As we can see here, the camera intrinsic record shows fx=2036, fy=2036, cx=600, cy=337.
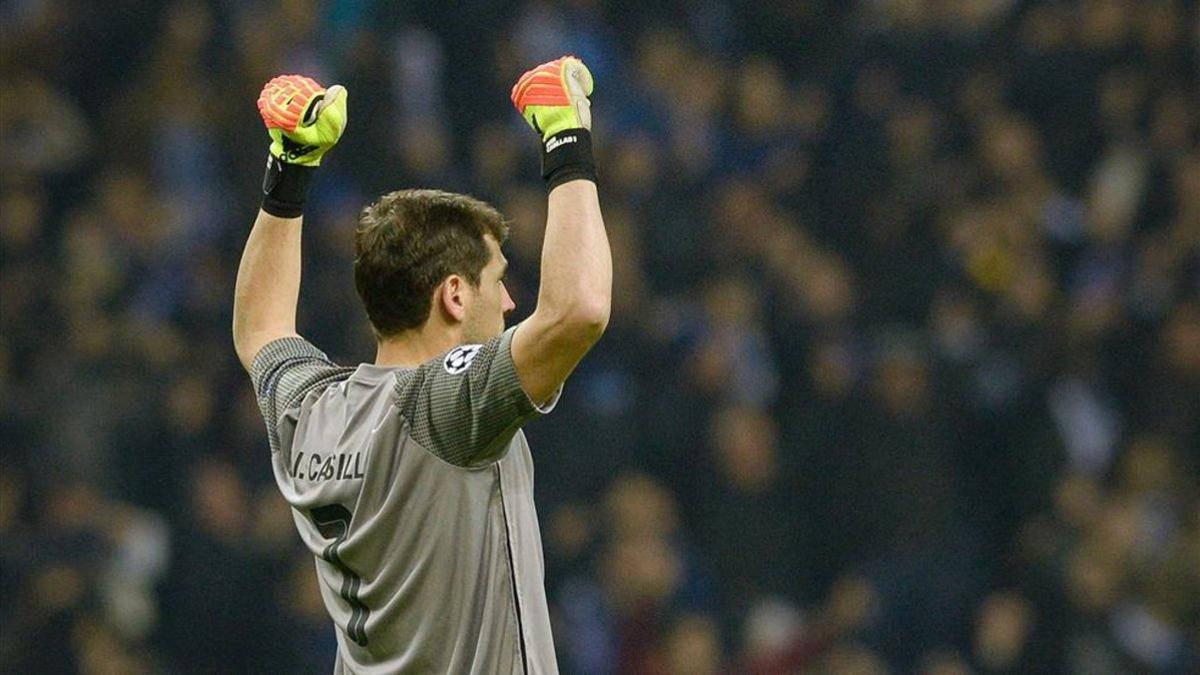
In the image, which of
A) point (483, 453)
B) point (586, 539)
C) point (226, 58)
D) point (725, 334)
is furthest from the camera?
point (226, 58)

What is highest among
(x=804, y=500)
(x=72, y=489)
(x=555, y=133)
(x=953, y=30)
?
(x=953, y=30)

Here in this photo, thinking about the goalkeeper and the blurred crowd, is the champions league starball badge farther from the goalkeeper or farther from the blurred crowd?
the blurred crowd

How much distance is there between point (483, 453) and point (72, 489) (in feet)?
14.7

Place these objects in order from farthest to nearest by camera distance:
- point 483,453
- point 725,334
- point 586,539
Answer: point 725,334 < point 586,539 < point 483,453

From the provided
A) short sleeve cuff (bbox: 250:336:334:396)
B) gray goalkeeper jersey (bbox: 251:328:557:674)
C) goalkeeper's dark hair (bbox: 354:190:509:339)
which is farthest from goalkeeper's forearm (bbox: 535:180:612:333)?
short sleeve cuff (bbox: 250:336:334:396)

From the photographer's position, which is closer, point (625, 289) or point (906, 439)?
point (906, 439)

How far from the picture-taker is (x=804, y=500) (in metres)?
6.96

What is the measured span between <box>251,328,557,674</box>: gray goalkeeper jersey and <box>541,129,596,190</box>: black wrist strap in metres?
0.22

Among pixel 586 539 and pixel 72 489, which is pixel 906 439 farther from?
pixel 72 489

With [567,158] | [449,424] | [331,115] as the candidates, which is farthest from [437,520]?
[331,115]

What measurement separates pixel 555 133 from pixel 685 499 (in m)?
4.32

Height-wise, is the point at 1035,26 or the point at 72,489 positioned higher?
the point at 1035,26

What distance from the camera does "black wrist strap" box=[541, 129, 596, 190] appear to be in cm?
266

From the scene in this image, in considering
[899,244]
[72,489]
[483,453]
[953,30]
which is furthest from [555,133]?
[953,30]
